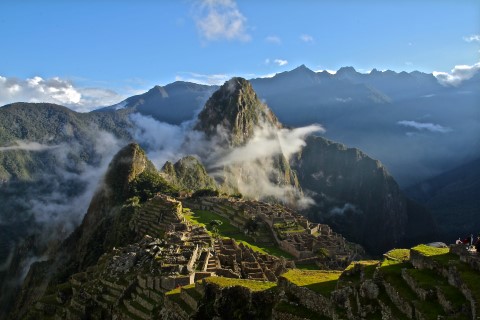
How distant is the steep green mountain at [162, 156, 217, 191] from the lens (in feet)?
445

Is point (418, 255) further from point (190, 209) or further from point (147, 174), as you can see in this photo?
point (147, 174)

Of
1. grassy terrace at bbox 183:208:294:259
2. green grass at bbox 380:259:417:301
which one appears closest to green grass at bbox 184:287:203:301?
green grass at bbox 380:259:417:301

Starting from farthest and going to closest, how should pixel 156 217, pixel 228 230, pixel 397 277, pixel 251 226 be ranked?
pixel 156 217
pixel 251 226
pixel 228 230
pixel 397 277

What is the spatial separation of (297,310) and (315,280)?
313 cm

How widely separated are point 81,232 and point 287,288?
93.7m

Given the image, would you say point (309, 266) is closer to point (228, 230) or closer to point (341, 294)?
point (228, 230)

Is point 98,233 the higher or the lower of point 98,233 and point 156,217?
the lower

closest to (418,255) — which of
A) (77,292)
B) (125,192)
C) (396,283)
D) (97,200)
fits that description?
(396,283)

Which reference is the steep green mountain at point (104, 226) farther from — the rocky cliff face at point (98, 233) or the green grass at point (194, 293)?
the green grass at point (194, 293)

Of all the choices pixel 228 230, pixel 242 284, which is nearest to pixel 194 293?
pixel 242 284

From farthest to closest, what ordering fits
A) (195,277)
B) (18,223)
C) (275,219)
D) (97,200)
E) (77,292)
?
(18,223) → (97,200) → (275,219) → (77,292) → (195,277)

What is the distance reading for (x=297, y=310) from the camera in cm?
1798

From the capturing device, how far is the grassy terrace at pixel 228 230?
57.5 meters

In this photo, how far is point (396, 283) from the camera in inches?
657
